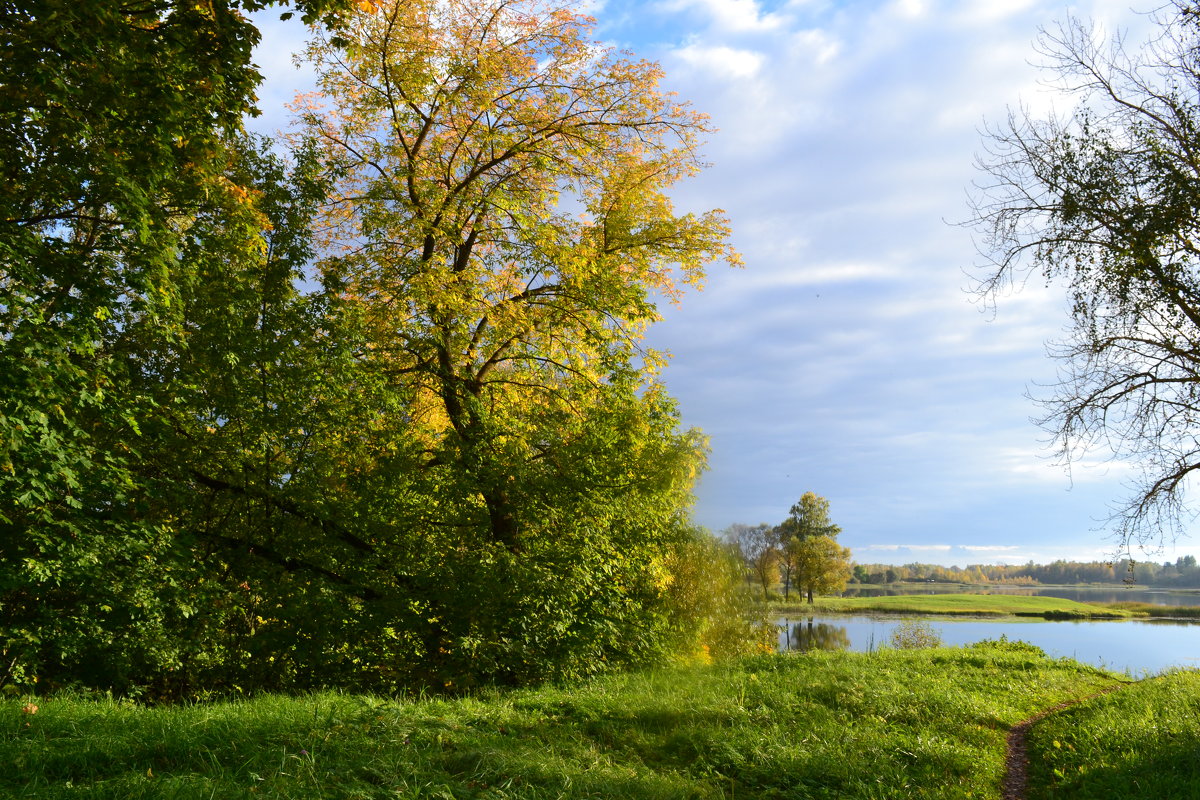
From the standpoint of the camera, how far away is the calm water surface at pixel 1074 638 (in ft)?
67.4

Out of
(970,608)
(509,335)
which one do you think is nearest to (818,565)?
(970,608)

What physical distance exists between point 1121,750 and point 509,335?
9.96 m

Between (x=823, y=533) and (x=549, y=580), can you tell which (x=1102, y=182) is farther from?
(x=823, y=533)

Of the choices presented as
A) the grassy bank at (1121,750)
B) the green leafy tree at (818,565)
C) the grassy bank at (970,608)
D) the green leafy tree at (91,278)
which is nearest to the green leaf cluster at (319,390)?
the green leafy tree at (91,278)

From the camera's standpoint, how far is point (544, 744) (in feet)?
19.1

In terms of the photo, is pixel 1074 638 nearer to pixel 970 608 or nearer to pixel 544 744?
pixel 970 608

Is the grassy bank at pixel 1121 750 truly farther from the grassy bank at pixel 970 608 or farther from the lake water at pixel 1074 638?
the grassy bank at pixel 970 608

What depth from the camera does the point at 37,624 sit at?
753 cm

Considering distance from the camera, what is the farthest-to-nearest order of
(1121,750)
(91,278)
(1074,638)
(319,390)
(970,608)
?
(970,608) < (1074,638) < (319,390) < (1121,750) < (91,278)

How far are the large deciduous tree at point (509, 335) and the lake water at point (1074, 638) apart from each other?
33.6 feet

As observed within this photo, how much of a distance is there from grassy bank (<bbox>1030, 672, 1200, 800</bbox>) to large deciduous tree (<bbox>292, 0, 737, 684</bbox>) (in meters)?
5.74

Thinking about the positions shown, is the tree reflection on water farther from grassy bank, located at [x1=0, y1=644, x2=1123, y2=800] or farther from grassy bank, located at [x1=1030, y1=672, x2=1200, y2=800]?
grassy bank, located at [x1=0, y1=644, x2=1123, y2=800]

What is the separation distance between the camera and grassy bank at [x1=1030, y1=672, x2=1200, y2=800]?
5996mm

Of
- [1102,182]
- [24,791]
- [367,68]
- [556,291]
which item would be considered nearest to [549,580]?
[556,291]
